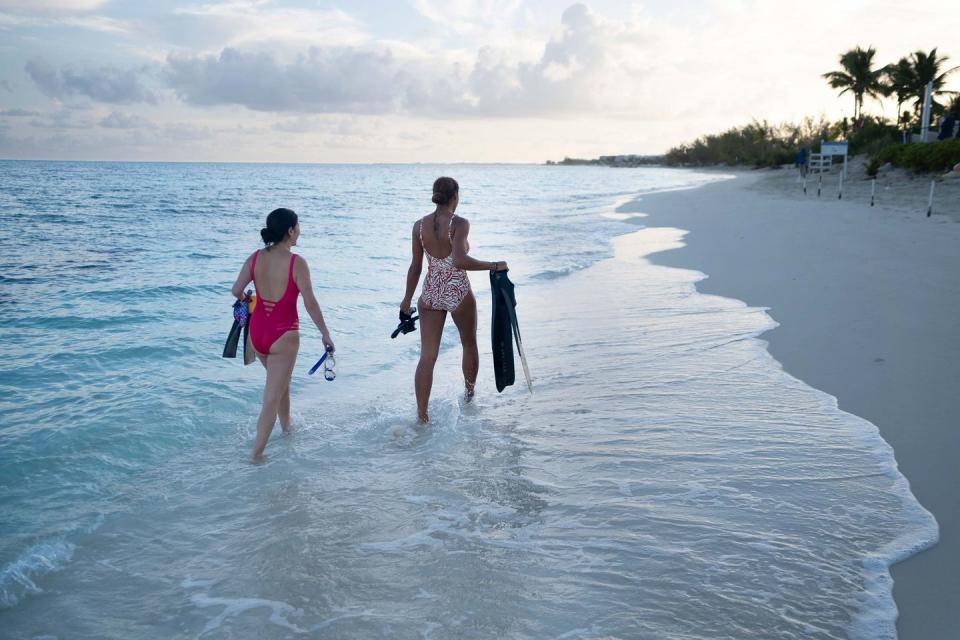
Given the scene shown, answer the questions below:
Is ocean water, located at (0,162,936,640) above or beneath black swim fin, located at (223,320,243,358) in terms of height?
beneath

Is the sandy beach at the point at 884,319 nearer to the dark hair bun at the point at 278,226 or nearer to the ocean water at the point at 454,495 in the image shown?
the ocean water at the point at 454,495

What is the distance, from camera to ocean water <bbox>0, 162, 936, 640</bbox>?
2895 mm

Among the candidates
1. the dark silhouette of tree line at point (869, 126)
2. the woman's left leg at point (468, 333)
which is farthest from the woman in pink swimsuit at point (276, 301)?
the dark silhouette of tree line at point (869, 126)

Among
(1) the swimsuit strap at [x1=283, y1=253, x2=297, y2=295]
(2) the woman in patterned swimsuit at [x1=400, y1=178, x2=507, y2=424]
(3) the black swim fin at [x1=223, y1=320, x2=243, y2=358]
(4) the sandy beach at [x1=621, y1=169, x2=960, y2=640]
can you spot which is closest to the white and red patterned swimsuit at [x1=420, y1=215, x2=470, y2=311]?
(2) the woman in patterned swimsuit at [x1=400, y1=178, x2=507, y2=424]

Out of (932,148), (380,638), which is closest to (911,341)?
(380,638)

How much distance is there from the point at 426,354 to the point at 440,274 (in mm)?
635

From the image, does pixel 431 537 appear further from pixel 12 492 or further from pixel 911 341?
pixel 911 341

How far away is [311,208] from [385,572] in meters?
32.3

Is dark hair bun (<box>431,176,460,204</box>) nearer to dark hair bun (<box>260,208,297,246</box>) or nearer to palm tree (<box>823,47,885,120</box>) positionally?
dark hair bun (<box>260,208,297,246</box>)

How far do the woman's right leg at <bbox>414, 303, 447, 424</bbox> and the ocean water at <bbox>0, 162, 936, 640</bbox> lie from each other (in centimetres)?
25

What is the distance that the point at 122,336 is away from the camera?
842 cm

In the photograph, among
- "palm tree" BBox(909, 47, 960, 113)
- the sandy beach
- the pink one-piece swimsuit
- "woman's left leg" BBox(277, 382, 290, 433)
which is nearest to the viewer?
the sandy beach

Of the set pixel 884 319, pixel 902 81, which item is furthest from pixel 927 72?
pixel 884 319

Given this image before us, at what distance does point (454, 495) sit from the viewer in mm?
3975
